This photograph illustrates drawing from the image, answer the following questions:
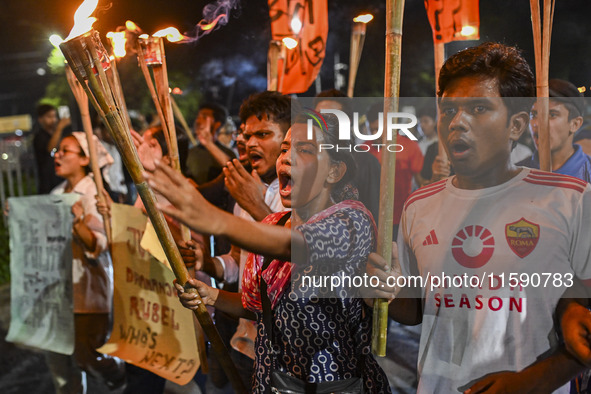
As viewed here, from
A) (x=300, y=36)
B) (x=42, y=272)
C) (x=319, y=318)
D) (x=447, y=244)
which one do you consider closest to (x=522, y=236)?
(x=447, y=244)

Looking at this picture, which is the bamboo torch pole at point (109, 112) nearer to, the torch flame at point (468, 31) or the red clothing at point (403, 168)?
the red clothing at point (403, 168)

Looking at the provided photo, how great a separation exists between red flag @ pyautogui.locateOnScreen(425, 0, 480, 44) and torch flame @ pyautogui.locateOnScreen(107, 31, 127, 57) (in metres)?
1.46

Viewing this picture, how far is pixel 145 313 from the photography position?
3.03 meters

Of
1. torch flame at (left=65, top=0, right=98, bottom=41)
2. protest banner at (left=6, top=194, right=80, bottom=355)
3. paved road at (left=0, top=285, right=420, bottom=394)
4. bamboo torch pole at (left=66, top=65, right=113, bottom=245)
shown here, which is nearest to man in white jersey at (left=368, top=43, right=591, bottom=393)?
paved road at (left=0, top=285, right=420, bottom=394)

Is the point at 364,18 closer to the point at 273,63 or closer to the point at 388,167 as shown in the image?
the point at 273,63

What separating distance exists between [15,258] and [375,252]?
10.2 ft

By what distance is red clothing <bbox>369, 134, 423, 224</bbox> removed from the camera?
200cm

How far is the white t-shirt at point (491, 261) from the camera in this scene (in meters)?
1.79

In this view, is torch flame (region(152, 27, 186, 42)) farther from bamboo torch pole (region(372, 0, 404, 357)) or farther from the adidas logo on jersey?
the adidas logo on jersey

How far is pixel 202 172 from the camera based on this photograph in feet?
10.3

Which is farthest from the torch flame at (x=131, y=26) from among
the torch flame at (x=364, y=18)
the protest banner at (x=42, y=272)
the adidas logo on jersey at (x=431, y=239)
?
the adidas logo on jersey at (x=431, y=239)

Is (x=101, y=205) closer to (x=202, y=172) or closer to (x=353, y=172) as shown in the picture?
(x=202, y=172)

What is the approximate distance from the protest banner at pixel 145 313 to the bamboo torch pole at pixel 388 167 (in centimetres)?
127

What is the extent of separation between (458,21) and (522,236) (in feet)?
3.04
